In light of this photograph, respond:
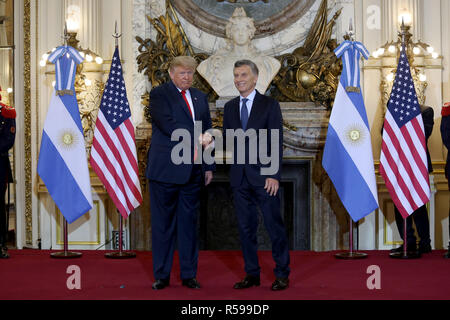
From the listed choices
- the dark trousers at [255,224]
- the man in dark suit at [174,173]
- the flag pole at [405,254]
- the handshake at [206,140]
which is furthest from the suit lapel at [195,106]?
the flag pole at [405,254]

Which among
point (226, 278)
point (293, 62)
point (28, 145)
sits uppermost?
point (293, 62)

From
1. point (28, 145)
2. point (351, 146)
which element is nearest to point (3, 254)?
point (28, 145)

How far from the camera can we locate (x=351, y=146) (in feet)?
21.3

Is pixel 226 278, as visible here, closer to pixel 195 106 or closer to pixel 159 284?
pixel 159 284

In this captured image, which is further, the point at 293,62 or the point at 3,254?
the point at 293,62

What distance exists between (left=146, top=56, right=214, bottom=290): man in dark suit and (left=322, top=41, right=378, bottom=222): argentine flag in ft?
7.03

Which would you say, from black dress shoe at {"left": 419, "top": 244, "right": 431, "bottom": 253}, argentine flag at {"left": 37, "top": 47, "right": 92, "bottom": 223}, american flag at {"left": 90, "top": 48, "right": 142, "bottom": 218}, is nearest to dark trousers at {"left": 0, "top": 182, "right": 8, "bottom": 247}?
argentine flag at {"left": 37, "top": 47, "right": 92, "bottom": 223}

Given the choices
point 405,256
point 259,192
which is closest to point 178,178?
point 259,192

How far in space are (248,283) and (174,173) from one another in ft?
3.44

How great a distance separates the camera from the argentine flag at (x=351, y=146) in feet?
21.3

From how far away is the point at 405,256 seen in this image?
6.32 m

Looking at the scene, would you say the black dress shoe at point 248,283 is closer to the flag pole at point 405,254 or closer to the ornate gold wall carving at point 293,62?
the flag pole at point 405,254

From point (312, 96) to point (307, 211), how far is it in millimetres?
1498
